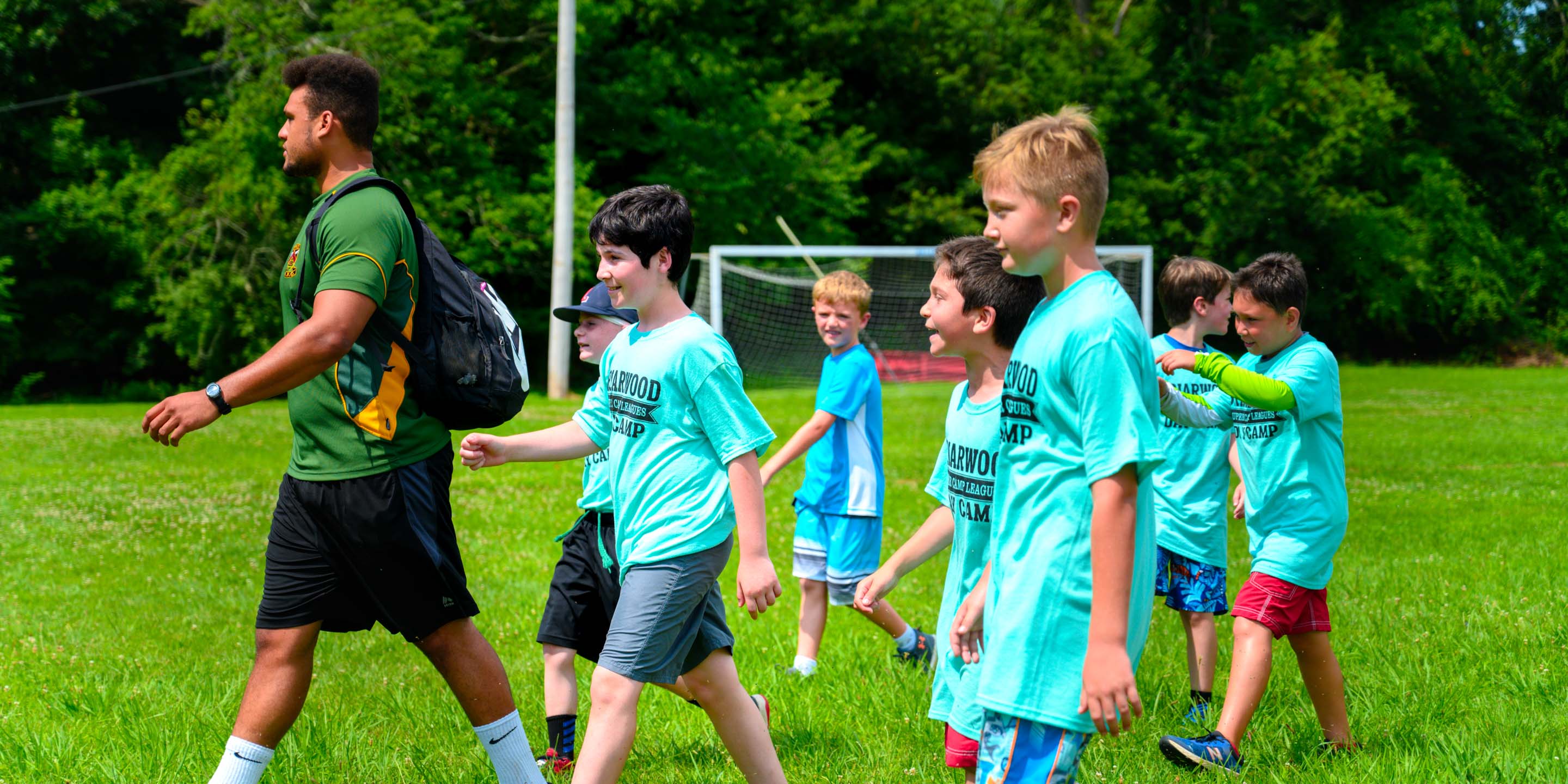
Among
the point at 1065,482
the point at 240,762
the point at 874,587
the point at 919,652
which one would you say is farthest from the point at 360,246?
the point at 919,652

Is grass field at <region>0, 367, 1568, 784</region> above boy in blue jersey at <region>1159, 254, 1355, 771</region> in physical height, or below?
below

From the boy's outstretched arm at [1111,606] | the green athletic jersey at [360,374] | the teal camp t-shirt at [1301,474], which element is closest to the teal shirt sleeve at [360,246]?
the green athletic jersey at [360,374]

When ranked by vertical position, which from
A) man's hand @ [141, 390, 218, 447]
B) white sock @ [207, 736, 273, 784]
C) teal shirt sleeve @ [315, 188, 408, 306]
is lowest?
white sock @ [207, 736, 273, 784]

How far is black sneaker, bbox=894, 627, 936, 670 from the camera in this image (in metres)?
5.61

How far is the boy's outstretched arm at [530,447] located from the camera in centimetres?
352

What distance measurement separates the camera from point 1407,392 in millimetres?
25266

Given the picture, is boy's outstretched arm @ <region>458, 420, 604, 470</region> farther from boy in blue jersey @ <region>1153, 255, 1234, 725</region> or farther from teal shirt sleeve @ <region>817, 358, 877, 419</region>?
boy in blue jersey @ <region>1153, 255, 1234, 725</region>

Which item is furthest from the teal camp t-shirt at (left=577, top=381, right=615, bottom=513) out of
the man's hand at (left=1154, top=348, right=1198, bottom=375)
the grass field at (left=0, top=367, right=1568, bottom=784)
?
the man's hand at (left=1154, top=348, right=1198, bottom=375)

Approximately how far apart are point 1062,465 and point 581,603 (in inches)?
87.7

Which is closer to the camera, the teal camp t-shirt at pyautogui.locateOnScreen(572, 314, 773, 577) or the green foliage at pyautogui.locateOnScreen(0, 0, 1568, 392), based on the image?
the teal camp t-shirt at pyautogui.locateOnScreen(572, 314, 773, 577)

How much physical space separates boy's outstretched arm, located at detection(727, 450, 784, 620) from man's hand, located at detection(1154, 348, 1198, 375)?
1252mm

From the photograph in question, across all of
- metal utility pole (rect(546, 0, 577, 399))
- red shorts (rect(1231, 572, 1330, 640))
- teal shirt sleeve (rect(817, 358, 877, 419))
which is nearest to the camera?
red shorts (rect(1231, 572, 1330, 640))

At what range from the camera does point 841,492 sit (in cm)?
559

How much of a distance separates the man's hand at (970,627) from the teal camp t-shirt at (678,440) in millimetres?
781
